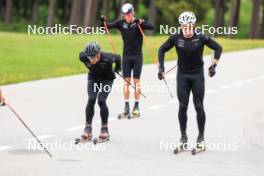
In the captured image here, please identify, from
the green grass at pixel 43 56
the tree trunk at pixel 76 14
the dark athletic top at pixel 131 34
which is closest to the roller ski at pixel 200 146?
the dark athletic top at pixel 131 34

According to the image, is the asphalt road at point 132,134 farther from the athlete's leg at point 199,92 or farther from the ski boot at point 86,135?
the athlete's leg at point 199,92

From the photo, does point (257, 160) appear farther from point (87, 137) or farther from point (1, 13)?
point (1, 13)

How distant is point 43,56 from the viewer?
112 feet

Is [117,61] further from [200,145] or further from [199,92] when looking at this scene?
[200,145]

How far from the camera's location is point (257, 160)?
11352 mm

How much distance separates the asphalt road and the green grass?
3.19 metres

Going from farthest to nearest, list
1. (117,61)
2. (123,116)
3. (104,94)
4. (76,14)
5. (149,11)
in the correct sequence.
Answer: (149,11) → (76,14) → (123,116) → (117,61) → (104,94)

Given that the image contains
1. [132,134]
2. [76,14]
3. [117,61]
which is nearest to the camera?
[117,61]

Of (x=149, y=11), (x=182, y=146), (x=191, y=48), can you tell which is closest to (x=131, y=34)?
(x=191, y=48)

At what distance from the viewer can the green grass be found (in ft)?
87.1

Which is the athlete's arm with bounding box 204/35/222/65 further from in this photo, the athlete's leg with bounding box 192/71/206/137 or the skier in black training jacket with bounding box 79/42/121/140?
the skier in black training jacket with bounding box 79/42/121/140

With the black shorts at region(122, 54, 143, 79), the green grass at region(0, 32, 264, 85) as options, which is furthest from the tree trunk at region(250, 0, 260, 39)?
the black shorts at region(122, 54, 143, 79)

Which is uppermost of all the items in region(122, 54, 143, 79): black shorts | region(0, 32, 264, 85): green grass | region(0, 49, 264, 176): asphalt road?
region(122, 54, 143, 79): black shorts

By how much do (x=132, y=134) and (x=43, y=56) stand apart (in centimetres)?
2082
